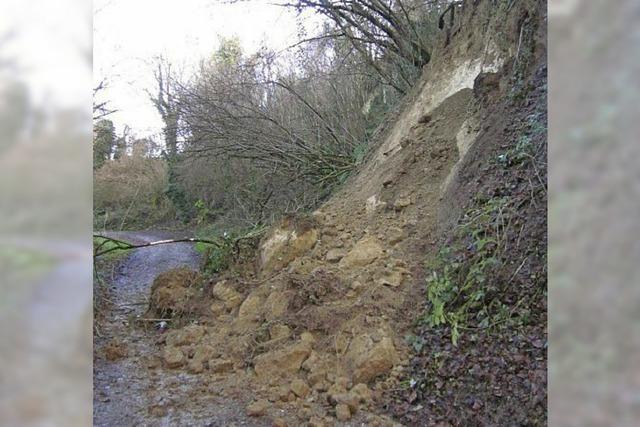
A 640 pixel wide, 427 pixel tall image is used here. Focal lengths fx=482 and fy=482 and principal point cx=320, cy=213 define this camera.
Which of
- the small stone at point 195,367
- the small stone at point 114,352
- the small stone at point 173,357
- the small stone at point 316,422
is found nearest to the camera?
the small stone at point 316,422

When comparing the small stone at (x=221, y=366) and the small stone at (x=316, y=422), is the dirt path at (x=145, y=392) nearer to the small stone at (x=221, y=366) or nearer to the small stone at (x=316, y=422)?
the small stone at (x=221, y=366)

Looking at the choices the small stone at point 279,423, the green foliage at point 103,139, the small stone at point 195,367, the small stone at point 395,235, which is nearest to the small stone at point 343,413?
the small stone at point 279,423

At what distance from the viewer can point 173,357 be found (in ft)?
15.1

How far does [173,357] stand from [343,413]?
2057mm

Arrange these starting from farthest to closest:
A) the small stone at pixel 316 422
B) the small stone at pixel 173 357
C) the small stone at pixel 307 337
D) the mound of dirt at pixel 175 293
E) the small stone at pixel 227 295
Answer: the mound of dirt at pixel 175 293 → the small stone at pixel 227 295 → the small stone at pixel 173 357 → the small stone at pixel 307 337 → the small stone at pixel 316 422

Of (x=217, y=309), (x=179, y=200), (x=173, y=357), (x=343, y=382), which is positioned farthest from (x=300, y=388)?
(x=179, y=200)

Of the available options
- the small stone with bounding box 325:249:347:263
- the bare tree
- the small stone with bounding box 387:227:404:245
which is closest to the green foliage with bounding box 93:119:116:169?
the bare tree

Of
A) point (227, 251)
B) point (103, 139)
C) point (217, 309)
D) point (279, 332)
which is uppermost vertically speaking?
point (103, 139)

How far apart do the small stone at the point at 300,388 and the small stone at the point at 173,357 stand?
4.57ft

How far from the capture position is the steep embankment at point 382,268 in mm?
3508

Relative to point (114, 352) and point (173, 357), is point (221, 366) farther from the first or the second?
point (114, 352)

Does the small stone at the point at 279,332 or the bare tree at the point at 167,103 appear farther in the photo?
the bare tree at the point at 167,103
